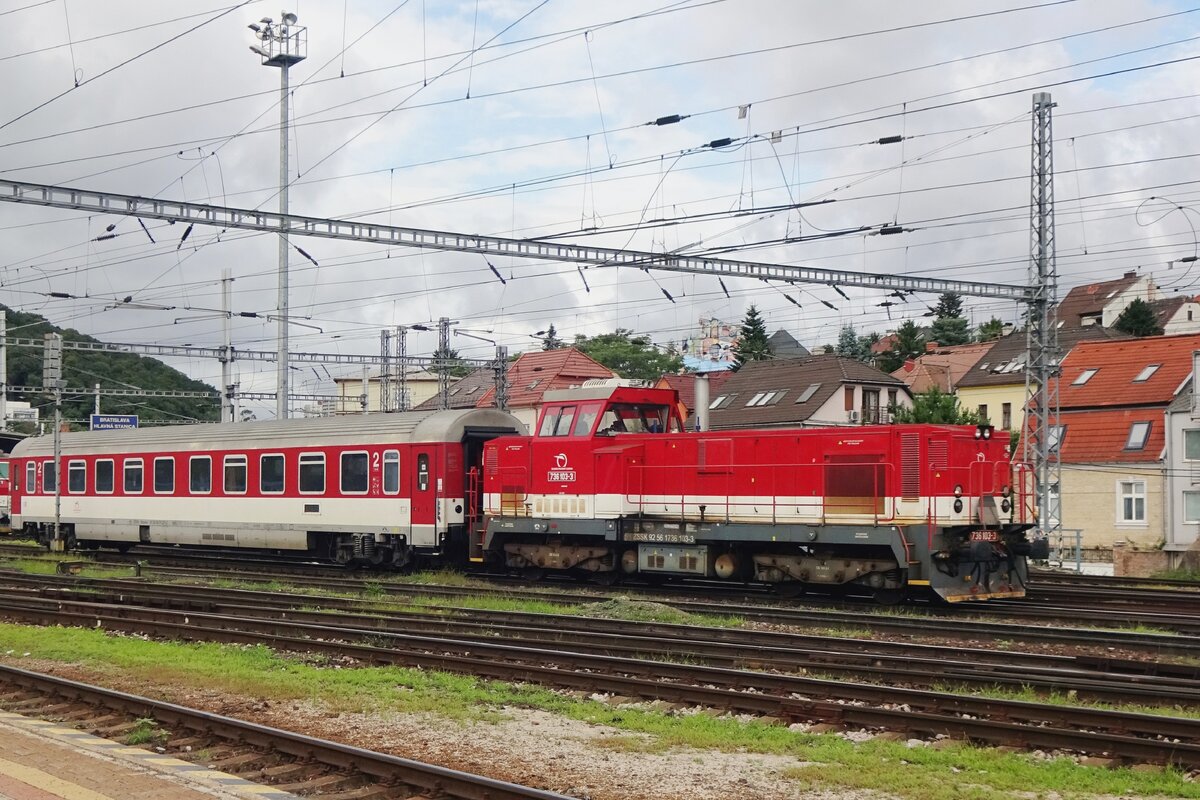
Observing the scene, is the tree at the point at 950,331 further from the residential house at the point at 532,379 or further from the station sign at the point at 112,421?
the station sign at the point at 112,421

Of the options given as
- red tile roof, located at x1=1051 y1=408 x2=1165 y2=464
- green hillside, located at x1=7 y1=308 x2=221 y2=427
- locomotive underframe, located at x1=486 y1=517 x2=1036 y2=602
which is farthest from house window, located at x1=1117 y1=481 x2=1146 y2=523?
green hillside, located at x1=7 y1=308 x2=221 y2=427

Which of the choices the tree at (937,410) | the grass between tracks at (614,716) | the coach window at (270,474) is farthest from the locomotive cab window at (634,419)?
the tree at (937,410)

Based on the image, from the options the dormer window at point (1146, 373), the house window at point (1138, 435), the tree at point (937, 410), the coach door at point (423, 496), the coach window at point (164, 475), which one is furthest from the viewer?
the dormer window at point (1146, 373)

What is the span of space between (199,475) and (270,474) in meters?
2.79

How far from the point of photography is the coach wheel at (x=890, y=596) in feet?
59.5

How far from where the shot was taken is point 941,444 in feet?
57.8

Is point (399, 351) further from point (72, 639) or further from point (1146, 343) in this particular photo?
point (72, 639)

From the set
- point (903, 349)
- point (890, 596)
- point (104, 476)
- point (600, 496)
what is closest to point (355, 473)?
point (600, 496)

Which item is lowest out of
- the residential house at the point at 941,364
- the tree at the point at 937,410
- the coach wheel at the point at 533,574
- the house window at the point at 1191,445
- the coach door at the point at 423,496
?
the coach wheel at the point at 533,574

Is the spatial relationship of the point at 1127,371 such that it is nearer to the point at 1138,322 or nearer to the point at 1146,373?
the point at 1146,373

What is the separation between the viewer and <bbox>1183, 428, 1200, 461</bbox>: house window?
35.7m

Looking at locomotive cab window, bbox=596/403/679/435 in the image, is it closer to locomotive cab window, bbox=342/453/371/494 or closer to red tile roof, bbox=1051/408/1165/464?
locomotive cab window, bbox=342/453/371/494

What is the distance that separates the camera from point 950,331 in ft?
305

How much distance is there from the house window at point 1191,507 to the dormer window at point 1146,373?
598 cm
